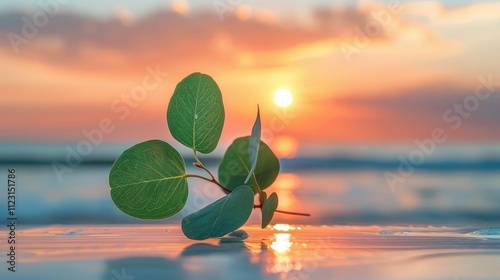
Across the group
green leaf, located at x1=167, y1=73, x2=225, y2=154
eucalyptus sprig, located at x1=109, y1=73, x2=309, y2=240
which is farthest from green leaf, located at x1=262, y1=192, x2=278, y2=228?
green leaf, located at x1=167, y1=73, x2=225, y2=154

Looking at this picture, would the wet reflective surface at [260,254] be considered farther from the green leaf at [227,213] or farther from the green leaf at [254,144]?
the green leaf at [254,144]

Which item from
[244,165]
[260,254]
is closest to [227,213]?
[260,254]

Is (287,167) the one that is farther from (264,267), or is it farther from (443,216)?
(264,267)

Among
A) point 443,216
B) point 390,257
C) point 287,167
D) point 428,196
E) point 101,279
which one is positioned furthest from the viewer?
point 287,167

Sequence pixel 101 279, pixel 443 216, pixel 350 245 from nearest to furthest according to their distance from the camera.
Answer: pixel 101 279 → pixel 350 245 → pixel 443 216

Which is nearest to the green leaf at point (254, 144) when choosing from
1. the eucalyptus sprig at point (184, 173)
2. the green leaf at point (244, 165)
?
the eucalyptus sprig at point (184, 173)

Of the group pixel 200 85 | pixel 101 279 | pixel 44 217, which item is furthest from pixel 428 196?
pixel 101 279
